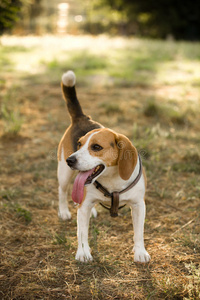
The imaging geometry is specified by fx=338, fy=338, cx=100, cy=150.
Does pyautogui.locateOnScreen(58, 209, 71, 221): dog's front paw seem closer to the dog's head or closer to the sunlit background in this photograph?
the sunlit background

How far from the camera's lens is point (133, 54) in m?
15.2

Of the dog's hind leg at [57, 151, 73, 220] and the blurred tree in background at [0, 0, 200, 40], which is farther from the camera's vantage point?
the blurred tree in background at [0, 0, 200, 40]

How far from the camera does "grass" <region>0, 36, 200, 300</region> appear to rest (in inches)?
104

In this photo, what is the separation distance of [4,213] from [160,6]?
34.3 metres

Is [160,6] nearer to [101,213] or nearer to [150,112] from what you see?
[150,112]

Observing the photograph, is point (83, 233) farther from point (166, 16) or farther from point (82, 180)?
point (166, 16)

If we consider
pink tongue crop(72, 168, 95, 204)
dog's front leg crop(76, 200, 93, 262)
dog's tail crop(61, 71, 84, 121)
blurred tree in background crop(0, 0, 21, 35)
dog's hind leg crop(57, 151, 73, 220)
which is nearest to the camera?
pink tongue crop(72, 168, 95, 204)

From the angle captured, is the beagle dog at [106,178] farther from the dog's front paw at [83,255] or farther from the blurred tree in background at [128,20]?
the blurred tree in background at [128,20]

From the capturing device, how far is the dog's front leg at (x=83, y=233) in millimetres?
2918

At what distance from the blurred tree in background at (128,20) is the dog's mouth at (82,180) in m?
30.6

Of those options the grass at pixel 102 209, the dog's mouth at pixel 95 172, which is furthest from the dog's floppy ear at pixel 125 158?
the grass at pixel 102 209

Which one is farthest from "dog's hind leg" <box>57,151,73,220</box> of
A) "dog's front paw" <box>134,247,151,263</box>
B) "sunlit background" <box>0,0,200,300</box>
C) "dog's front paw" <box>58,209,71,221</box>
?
"dog's front paw" <box>134,247,151,263</box>

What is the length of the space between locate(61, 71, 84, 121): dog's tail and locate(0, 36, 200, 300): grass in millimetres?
1129

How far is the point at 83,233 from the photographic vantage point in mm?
2947
